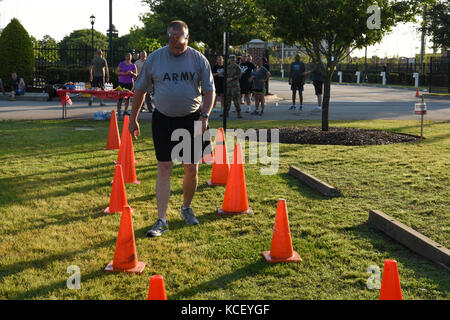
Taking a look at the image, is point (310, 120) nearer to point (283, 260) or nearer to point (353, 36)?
point (353, 36)

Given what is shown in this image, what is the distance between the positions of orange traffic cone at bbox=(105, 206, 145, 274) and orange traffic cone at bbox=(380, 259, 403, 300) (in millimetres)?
1861

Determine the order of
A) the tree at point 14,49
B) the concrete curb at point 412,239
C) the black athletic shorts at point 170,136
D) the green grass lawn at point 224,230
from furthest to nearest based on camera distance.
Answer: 1. the tree at point 14,49
2. the black athletic shorts at point 170,136
3. the concrete curb at point 412,239
4. the green grass lawn at point 224,230

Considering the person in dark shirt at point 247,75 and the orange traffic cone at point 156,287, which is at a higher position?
the person in dark shirt at point 247,75

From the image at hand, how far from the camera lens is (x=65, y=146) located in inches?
400

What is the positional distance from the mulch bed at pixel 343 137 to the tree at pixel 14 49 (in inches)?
695

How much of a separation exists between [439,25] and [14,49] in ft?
105

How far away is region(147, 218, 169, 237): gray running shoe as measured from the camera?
4.81 meters

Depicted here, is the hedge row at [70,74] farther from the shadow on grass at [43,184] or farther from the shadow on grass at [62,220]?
the shadow on grass at [62,220]

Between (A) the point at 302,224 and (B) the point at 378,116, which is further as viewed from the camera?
(B) the point at 378,116

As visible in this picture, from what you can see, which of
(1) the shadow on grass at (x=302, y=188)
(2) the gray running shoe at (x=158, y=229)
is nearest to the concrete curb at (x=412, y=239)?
(1) the shadow on grass at (x=302, y=188)

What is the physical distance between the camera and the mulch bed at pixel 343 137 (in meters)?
10.8

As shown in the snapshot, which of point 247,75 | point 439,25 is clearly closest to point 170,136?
point 247,75
